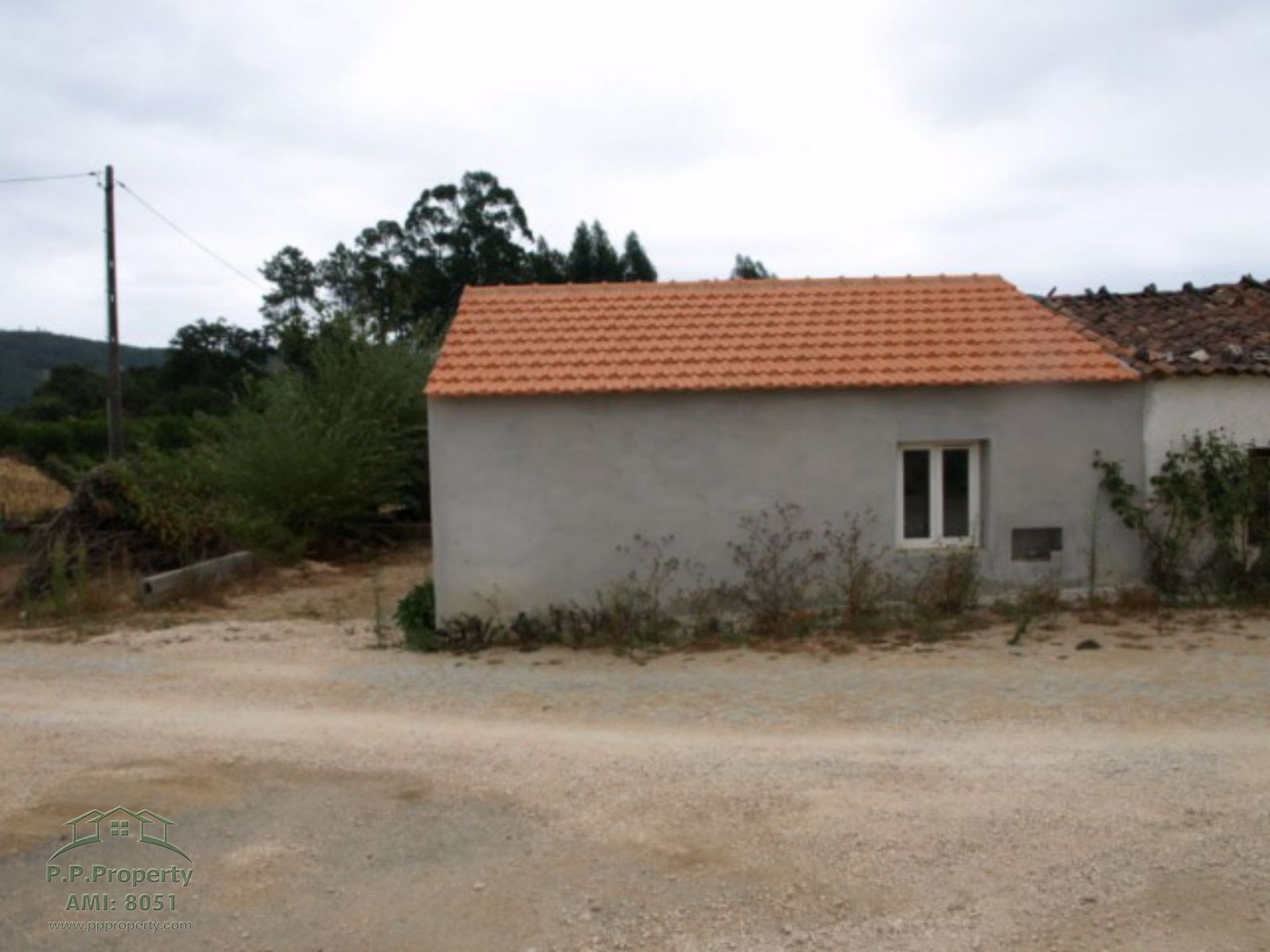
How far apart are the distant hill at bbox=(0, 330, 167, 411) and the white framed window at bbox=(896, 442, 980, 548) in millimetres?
58432

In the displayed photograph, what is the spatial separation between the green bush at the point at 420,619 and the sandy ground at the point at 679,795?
611 millimetres

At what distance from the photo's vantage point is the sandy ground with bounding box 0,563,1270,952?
419 centimetres

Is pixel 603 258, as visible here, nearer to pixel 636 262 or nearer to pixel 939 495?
pixel 636 262

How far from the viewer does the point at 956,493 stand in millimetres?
10719

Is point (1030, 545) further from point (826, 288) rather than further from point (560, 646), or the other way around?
point (560, 646)

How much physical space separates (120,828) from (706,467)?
632cm

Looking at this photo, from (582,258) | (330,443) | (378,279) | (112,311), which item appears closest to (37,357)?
(378,279)

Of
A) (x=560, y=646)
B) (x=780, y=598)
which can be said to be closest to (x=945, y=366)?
(x=780, y=598)

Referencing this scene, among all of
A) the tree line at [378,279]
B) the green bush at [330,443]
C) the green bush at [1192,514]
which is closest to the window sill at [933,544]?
the green bush at [1192,514]

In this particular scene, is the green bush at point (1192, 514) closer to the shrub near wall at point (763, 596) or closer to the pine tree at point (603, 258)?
the shrub near wall at point (763, 596)

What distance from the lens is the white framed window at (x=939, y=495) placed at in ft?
34.8

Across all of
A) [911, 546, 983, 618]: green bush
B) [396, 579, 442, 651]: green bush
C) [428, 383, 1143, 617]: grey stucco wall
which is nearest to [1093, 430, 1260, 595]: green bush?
[428, 383, 1143, 617]: grey stucco wall

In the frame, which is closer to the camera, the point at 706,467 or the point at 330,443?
the point at 706,467

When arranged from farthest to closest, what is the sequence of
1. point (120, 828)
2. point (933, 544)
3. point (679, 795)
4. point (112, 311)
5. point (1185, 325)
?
point (112, 311) < point (1185, 325) < point (933, 544) < point (679, 795) < point (120, 828)
